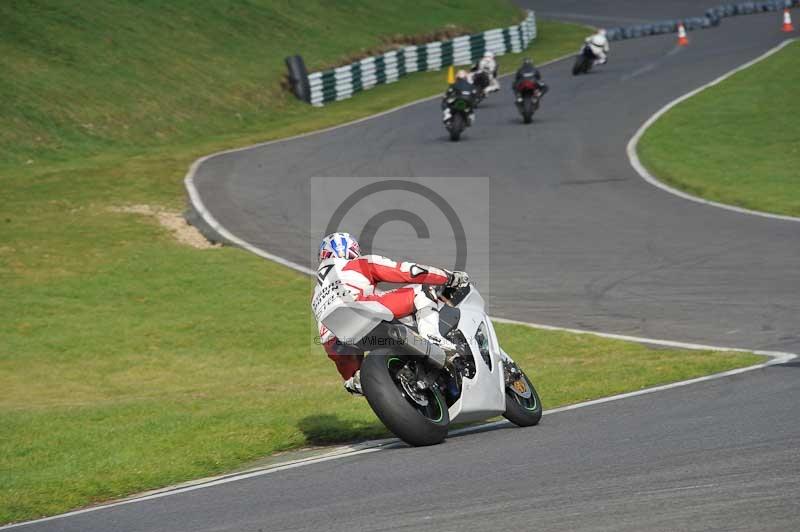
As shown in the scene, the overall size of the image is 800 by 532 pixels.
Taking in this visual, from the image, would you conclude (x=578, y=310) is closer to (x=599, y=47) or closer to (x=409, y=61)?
(x=599, y=47)

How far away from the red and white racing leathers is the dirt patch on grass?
1146 cm

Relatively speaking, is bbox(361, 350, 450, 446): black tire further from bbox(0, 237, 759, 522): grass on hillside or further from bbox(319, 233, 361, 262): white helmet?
bbox(0, 237, 759, 522): grass on hillside

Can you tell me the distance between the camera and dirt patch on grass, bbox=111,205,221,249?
19.7 m

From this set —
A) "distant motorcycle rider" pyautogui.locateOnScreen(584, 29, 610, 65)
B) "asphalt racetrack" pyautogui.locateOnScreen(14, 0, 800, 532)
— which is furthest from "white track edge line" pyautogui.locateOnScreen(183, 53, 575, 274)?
"distant motorcycle rider" pyautogui.locateOnScreen(584, 29, 610, 65)

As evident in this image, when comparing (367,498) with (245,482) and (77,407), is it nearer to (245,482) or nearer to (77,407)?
(245,482)

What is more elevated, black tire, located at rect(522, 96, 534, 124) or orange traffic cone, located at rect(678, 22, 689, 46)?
orange traffic cone, located at rect(678, 22, 689, 46)

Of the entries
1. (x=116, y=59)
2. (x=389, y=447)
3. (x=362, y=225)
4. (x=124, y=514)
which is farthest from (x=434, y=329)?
(x=116, y=59)

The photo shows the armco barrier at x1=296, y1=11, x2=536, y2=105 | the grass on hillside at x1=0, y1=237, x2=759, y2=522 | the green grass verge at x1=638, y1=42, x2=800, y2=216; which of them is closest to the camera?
the grass on hillside at x1=0, y1=237, x2=759, y2=522

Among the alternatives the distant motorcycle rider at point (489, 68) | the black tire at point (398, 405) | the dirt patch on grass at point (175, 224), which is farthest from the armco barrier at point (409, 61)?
the black tire at point (398, 405)

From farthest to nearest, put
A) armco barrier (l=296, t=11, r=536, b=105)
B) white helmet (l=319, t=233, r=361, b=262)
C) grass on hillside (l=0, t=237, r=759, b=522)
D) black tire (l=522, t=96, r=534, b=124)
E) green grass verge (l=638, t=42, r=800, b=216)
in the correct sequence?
armco barrier (l=296, t=11, r=536, b=105) → black tire (l=522, t=96, r=534, b=124) → green grass verge (l=638, t=42, r=800, b=216) → grass on hillside (l=0, t=237, r=759, b=522) → white helmet (l=319, t=233, r=361, b=262)

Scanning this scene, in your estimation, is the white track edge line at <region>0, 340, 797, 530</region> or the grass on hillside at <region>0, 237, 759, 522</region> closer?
the white track edge line at <region>0, 340, 797, 530</region>

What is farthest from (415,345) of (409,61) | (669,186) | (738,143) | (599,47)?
(409,61)

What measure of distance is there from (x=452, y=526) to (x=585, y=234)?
13.3m

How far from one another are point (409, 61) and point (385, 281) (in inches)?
1334
